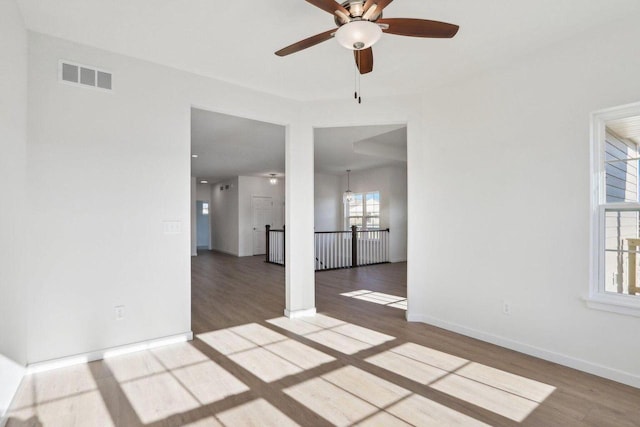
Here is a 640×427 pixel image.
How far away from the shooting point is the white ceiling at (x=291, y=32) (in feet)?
7.68

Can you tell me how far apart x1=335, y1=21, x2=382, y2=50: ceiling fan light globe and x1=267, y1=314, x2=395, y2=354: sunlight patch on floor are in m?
2.61

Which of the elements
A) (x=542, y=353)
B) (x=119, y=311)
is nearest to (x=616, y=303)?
(x=542, y=353)

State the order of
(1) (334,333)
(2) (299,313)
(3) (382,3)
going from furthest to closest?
(2) (299,313)
(1) (334,333)
(3) (382,3)

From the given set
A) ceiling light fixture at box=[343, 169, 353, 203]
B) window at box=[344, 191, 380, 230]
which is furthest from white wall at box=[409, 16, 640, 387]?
ceiling light fixture at box=[343, 169, 353, 203]

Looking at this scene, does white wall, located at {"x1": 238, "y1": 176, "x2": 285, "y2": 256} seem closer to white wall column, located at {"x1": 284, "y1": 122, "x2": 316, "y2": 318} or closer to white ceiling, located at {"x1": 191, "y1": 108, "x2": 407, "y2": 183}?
white ceiling, located at {"x1": 191, "y1": 108, "x2": 407, "y2": 183}

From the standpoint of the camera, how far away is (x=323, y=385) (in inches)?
95.7

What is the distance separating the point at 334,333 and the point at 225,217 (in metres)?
8.86

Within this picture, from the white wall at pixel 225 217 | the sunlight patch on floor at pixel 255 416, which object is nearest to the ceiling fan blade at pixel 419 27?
the sunlight patch on floor at pixel 255 416

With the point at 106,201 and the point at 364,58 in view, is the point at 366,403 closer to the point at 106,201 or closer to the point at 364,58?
the point at 364,58

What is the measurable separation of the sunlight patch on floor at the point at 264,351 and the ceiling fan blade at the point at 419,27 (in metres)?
2.64

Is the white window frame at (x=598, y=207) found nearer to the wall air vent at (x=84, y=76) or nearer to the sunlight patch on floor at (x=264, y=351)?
the sunlight patch on floor at (x=264, y=351)

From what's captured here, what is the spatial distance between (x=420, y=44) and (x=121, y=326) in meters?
3.76

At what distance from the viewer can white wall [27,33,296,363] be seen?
2.65m

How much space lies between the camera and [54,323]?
268cm
